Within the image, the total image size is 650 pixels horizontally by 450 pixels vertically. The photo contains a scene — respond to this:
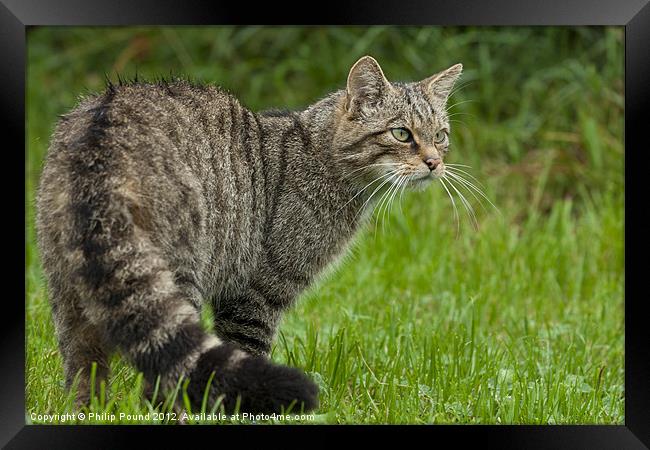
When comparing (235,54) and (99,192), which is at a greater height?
(235,54)

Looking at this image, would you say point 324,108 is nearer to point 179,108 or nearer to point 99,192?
point 179,108

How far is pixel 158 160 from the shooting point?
369 centimetres

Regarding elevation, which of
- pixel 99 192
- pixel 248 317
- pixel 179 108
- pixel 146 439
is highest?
pixel 179 108

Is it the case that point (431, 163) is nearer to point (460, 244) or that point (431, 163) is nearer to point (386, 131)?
point (386, 131)

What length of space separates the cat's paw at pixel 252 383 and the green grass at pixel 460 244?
0.39 metres

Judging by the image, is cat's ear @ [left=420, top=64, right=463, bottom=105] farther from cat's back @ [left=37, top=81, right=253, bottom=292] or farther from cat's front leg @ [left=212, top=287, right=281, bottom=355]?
cat's front leg @ [left=212, top=287, right=281, bottom=355]

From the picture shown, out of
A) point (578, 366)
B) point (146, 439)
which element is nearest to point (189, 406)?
point (146, 439)

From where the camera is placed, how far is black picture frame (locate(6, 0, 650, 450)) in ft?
11.1

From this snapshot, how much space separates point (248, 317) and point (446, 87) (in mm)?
1528

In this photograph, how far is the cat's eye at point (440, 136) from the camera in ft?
15.2

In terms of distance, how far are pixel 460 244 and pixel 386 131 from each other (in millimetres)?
2599

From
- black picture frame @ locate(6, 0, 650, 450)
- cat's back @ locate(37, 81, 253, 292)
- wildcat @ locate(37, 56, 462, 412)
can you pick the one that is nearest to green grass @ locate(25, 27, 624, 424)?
black picture frame @ locate(6, 0, 650, 450)
